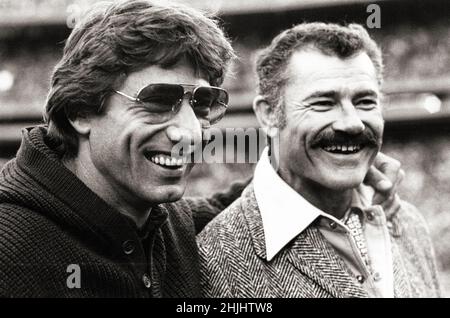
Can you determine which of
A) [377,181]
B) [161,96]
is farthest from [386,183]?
[161,96]

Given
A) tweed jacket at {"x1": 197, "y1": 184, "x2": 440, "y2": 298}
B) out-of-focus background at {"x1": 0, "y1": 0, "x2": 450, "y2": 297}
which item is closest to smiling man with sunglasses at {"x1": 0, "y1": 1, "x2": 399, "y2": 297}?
tweed jacket at {"x1": 197, "y1": 184, "x2": 440, "y2": 298}

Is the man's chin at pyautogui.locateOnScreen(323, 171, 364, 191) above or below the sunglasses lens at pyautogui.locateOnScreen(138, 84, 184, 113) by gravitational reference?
below

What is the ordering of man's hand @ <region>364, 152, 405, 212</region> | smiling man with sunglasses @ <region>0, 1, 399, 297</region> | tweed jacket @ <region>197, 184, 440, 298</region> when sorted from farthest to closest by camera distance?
man's hand @ <region>364, 152, 405, 212</region>, tweed jacket @ <region>197, 184, 440, 298</region>, smiling man with sunglasses @ <region>0, 1, 399, 297</region>

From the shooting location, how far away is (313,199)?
3.17 metres

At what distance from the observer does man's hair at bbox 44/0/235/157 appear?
8.12 ft

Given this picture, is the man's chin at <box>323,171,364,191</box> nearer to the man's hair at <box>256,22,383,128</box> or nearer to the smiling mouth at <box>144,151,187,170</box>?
the man's hair at <box>256,22,383,128</box>

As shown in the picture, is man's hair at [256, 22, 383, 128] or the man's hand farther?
the man's hand

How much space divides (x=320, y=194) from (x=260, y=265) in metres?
0.49

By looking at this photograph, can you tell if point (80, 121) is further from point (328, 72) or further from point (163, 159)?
point (328, 72)

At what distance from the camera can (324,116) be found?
3.05 metres

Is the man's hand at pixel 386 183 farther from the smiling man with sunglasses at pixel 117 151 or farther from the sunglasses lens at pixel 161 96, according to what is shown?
the sunglasses lens at pixel 161 96

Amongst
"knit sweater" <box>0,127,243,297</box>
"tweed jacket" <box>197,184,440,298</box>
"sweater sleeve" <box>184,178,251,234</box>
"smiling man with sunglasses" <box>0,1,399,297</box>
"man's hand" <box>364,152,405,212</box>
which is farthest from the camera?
"man's hand" <box>364,152,405,212</box>
